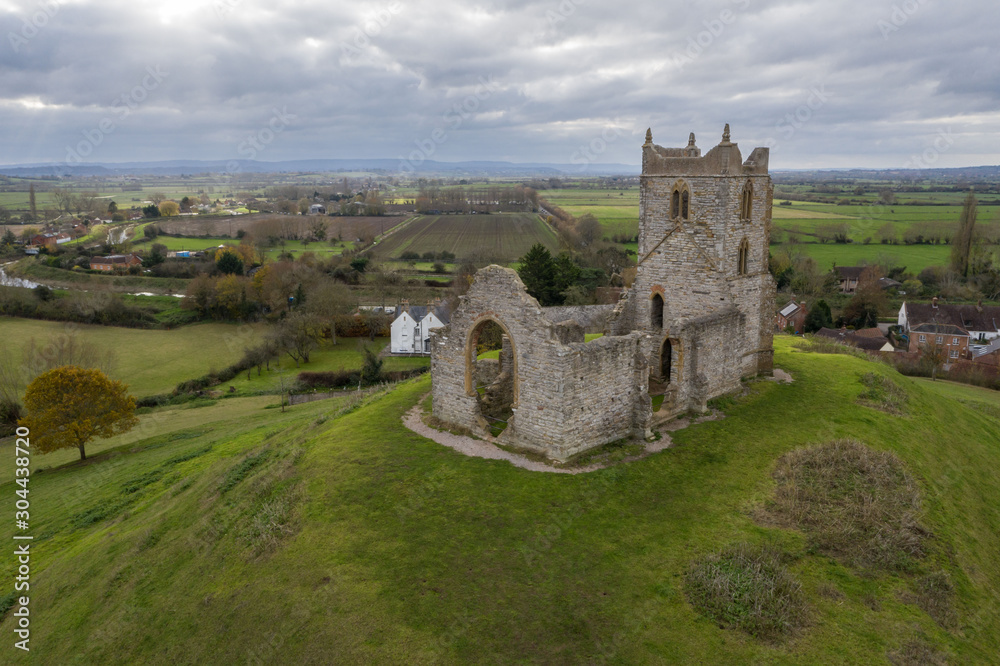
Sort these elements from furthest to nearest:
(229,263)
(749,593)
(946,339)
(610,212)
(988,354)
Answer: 1. (610,212)
2. (229,263)
3. (946,339)
4. (988,354)
5. (749,593)

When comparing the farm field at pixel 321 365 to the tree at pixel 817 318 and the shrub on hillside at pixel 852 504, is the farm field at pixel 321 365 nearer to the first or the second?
the shrub on hillside at pixel 852 504

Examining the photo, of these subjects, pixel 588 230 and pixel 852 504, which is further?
pixel 588 230

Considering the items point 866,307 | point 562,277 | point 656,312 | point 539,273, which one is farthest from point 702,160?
point 866,307

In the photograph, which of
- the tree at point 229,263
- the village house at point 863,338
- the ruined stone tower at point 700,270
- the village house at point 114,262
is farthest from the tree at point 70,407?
the village house at point 114,262

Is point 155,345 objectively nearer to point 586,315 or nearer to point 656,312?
point 586,315

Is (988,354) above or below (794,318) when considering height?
below

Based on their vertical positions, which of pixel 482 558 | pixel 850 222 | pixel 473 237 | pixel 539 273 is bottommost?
pixel 482 558
